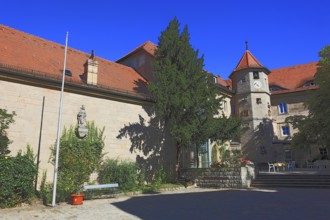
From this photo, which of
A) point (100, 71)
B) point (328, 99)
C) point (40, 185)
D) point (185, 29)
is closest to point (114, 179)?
point (40, 185)

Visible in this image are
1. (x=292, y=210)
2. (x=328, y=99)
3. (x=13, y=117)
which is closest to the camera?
(x=292, y=210)

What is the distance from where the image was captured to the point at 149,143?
715 inches

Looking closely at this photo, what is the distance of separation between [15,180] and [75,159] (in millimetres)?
3434

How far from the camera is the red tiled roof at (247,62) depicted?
35.3 meters

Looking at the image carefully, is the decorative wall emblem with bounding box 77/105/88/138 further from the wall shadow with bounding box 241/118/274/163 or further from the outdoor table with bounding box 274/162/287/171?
the wall shadow with bounding box 241/118/274/163

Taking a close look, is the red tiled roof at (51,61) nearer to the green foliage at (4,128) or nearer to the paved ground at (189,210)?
the green foliage at (4,128)

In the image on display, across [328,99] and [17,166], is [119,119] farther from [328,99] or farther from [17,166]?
[328,99]

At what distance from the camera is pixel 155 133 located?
1862 cm

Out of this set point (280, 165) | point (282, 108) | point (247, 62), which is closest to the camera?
point (280, 165)

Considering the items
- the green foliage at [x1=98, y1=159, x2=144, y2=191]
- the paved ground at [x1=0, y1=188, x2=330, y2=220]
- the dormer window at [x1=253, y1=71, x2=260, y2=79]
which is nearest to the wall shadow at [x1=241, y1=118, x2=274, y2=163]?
the dormer window at [x1=253, y1=71, x2=260, y2=79]

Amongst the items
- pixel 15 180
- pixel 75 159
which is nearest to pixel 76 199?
pixel 15 180

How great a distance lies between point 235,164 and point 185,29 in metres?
9.51

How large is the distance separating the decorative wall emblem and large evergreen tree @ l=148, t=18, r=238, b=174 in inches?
159

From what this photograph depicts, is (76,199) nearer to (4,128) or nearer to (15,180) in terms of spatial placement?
(15,180)
